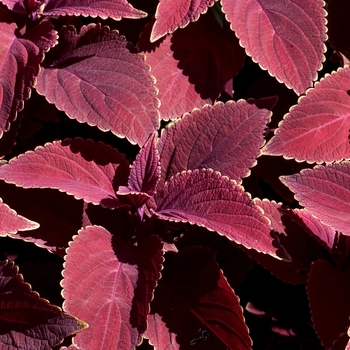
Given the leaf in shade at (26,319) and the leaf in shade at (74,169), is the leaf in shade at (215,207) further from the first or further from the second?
the leaf in shade at (26,319)

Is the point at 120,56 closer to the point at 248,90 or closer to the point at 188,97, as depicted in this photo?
the point at 188,97

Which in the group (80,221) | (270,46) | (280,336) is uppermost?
(270,46)

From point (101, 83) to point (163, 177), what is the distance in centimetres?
20

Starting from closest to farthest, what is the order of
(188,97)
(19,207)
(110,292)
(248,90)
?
(110,292) < (19,207) < (188,97) < (248,90)

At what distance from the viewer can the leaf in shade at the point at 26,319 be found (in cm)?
86

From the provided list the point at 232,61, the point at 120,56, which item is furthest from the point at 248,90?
the point at 120,56

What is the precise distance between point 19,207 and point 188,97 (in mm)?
386

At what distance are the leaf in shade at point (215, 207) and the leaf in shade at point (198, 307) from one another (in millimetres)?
129

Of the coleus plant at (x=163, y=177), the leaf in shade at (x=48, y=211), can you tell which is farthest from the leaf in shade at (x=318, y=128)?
the leaf in shade at (x=48, y=211)

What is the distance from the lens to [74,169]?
1.00 m

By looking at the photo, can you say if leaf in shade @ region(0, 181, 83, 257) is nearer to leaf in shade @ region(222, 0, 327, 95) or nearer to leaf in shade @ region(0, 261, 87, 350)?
leaf in shade @ region(0, 261, 87, 350)

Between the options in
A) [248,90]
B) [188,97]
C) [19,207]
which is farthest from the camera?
[248,90]

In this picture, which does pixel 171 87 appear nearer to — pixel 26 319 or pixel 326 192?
pixel 326 192

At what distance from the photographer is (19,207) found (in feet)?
3.42
